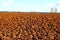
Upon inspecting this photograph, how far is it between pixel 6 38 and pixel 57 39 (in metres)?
2.87

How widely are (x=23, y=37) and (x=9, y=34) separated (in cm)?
106

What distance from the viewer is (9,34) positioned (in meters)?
11.5

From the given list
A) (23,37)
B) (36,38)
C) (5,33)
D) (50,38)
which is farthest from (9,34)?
(50,38)

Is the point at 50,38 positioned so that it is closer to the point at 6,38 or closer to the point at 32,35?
the point at 32,35

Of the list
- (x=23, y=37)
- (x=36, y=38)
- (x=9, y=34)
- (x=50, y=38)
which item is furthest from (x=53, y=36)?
(x=9, y=34)

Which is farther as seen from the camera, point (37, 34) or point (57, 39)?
point (37, 34)

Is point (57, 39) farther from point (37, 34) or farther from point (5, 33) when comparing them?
point (5, 33)

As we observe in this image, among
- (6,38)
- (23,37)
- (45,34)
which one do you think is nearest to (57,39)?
(45,34)

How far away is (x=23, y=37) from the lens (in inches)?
429

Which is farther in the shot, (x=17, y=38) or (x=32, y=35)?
(x=32, y=35)

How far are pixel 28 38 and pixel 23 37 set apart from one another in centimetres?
37

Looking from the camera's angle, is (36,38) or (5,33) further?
(5,33)

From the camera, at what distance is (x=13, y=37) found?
35.7 ft

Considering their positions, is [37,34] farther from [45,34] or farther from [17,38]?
[17,38]
